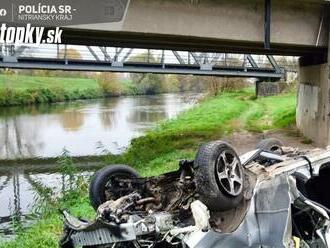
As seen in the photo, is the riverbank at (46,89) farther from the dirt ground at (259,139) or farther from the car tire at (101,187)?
the car tire at (101,187)

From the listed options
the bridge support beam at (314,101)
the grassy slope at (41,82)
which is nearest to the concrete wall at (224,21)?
the bridge support beam at (314,101)

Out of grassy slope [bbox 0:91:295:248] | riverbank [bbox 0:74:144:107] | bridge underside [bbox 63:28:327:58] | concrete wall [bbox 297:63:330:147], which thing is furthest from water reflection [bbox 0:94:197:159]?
riverbank [bbox 0:74:144:107]

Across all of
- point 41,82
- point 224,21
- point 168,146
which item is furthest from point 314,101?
point 41,82

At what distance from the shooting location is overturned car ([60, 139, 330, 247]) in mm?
4027

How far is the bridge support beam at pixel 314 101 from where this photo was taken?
1467 cm

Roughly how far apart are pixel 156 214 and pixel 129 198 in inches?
19.7

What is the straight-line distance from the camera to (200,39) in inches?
546

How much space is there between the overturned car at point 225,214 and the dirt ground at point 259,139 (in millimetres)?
9564

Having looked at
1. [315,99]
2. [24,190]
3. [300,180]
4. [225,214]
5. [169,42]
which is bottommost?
[24,190]

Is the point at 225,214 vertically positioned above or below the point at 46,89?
below

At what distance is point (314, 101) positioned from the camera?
622 inches

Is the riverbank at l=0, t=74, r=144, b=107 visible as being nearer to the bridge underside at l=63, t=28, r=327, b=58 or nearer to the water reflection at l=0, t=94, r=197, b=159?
the water reflection at l=0, t=94, r=197, b=159

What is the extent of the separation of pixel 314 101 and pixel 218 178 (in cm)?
1238

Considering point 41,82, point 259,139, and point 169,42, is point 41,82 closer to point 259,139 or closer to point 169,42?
point 169,42
